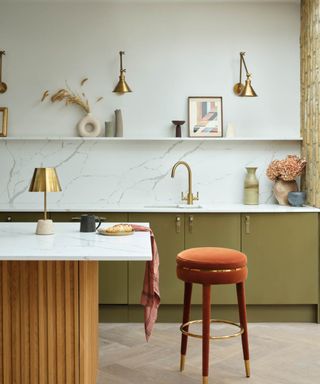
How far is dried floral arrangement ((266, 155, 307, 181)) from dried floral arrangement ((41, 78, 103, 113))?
1639 millimetres

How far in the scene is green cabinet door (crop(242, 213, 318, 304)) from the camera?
5012 millimetres

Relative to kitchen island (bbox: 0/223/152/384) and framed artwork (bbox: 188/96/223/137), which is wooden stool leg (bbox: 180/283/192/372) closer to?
kitchen island (bbox: 0/223/152/384)

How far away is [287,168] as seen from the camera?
17.2 ft

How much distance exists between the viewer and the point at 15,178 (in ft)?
18.3

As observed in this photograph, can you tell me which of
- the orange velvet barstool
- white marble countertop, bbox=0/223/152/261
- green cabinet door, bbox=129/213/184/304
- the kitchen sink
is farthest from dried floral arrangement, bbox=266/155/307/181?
white marble countertop, bbox=0/223/152/261

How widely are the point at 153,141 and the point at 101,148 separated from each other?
0.47 metres

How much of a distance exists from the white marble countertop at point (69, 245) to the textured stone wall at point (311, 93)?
2082 millimetres

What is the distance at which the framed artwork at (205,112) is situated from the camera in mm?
5523

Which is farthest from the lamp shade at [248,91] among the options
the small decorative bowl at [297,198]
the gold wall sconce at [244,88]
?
the small decorative bowl at [297,198]

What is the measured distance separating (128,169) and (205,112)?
33.5 inches

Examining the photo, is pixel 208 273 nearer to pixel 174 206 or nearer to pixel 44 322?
pixel 44 322

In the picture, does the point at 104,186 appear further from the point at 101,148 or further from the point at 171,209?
the point at 171,209

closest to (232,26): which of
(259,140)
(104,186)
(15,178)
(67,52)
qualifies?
(259,140)

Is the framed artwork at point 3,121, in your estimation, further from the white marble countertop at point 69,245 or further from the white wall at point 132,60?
the white marble countertop at point 69,245
